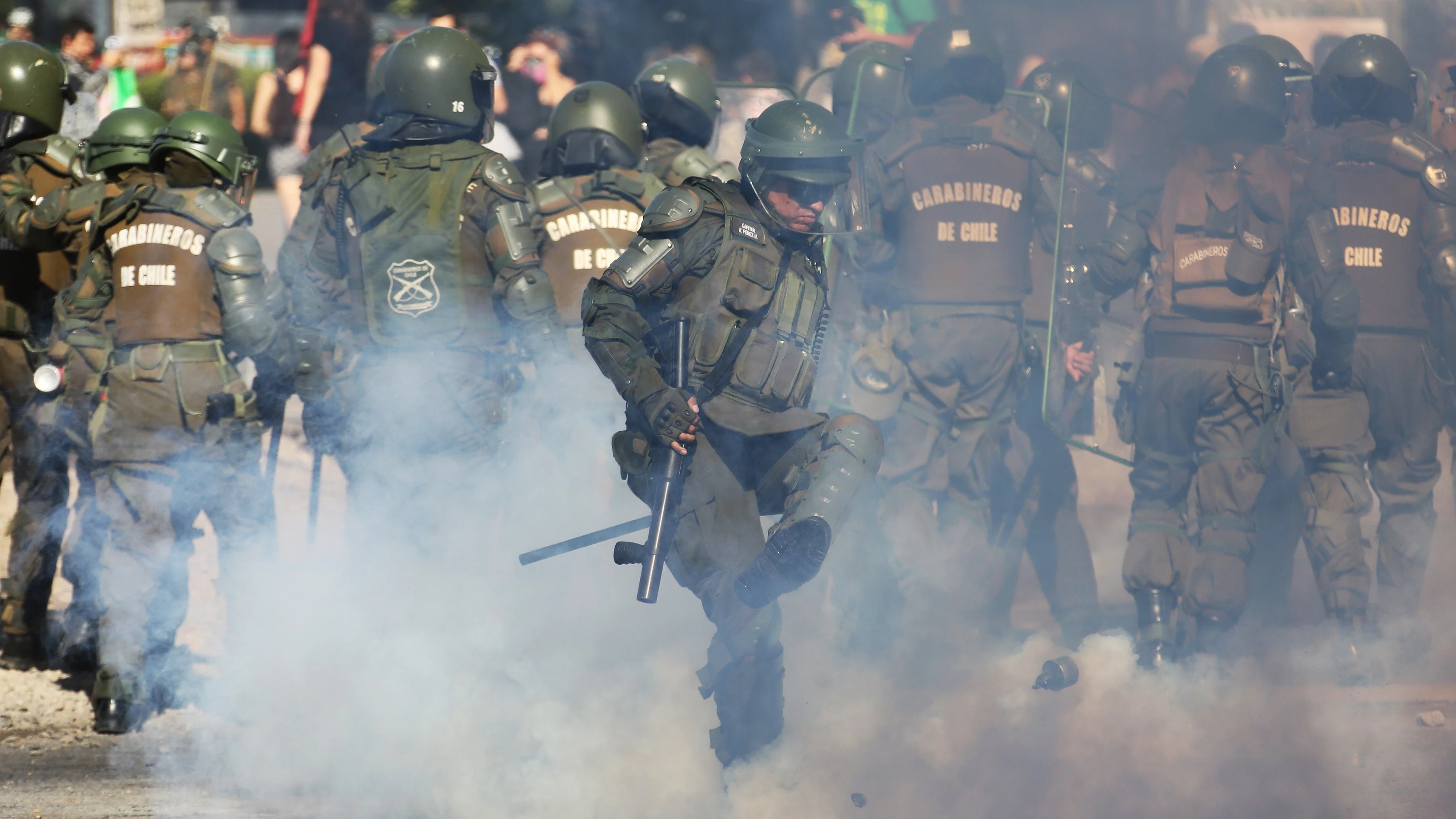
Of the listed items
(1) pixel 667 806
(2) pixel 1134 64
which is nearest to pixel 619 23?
(2) pixel 1134 64

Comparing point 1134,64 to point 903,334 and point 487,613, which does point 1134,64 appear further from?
point 487,613

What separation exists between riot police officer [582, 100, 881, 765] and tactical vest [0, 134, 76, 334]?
2760mm

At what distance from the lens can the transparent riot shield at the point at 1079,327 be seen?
20.4 ft

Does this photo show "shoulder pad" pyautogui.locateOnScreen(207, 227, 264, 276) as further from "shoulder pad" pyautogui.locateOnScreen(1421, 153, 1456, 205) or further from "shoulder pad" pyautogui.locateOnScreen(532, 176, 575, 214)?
"shoulder pad" pyautogui.locateOnScreen(1421, 153, 1456, 205)

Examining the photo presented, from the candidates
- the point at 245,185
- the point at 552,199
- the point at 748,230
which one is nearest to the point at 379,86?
the point at 245,185

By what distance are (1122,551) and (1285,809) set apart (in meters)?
2.81

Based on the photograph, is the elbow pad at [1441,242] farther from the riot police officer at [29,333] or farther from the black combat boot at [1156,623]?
the riot police officer at [29,333]

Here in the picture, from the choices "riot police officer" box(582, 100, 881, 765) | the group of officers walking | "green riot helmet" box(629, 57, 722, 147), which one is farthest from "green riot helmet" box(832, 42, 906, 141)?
"riot police officer" box(582, 100, 881, 765)

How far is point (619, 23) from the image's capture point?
10.5 meters

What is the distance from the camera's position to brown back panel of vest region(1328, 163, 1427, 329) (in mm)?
6070

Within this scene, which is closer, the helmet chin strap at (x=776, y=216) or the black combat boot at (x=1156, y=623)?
the helmet chin strap at (x=776, y=216)

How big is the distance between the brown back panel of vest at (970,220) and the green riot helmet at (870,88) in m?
0.50

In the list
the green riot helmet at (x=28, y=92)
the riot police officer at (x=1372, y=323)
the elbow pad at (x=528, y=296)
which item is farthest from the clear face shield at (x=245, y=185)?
the riot police officer at (x=1372, y=323)

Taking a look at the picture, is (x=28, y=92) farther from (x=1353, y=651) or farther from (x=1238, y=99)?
(x=1353, y=651)
